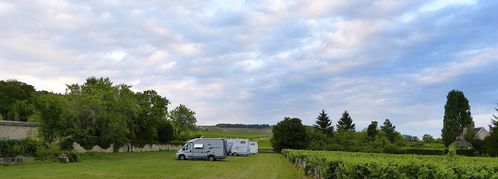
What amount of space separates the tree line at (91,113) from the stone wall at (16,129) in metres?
1.20

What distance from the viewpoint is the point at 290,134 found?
284 feet

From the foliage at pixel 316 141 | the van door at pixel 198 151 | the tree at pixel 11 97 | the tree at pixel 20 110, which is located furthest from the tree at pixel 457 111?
the tree at pixel 11 97

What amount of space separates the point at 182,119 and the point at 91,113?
174 ft

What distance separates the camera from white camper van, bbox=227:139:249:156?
64062 millimetres

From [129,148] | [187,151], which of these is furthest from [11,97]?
[187,151]

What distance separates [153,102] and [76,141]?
1431 inches

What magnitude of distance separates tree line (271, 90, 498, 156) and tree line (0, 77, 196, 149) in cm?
2215

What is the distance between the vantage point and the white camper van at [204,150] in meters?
45.5

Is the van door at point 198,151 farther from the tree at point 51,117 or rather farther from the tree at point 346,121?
the tree at point 346,121

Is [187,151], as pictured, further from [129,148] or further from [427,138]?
[427,138]

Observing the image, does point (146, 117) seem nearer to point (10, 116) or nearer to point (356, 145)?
point (10, 116)

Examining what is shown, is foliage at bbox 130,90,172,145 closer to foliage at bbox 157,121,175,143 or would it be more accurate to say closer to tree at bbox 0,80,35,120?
foliage at bbox 157,121,175,143

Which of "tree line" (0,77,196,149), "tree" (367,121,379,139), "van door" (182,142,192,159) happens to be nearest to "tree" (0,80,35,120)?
"tree line" (0,77,196,149)

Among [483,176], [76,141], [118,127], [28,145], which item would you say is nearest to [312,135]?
[118,127]
